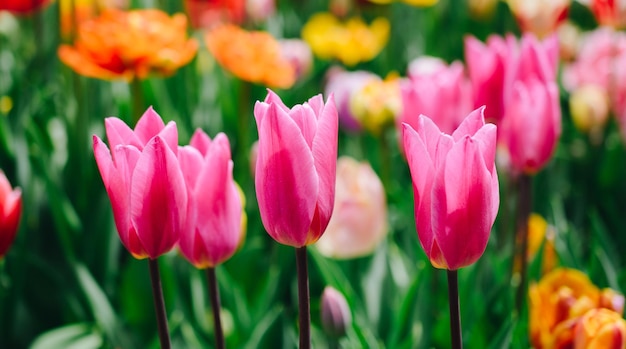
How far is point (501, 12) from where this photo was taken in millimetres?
2793

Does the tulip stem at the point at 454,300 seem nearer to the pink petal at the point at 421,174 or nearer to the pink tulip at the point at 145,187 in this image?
the pink petal at the point at 421,174

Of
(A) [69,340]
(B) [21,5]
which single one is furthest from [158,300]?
(B) [21,5]

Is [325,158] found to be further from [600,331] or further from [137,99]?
[137,99]

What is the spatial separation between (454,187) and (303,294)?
0.50ft

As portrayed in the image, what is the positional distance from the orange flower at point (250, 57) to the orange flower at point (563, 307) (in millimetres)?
763

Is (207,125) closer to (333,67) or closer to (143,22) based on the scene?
(143,22)

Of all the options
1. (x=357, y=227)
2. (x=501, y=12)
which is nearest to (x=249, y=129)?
(x=357, y=227)

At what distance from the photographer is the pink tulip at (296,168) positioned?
0.59 meters

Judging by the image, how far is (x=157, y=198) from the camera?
24.5 inches

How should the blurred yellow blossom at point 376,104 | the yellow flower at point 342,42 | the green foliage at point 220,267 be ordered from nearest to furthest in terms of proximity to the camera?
the green foliage at point 220,267, the blurred yellow blossom at point 376,104, the yellow flower at point 342,42

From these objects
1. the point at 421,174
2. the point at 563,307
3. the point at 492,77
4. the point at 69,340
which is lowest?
the point at 69,340

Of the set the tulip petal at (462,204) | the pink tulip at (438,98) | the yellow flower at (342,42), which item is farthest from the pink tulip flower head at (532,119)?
the yellow flower at (342,42)

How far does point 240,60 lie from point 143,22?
25 cm

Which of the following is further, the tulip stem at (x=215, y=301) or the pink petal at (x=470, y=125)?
the tulip stem at (x=215, y=301)
